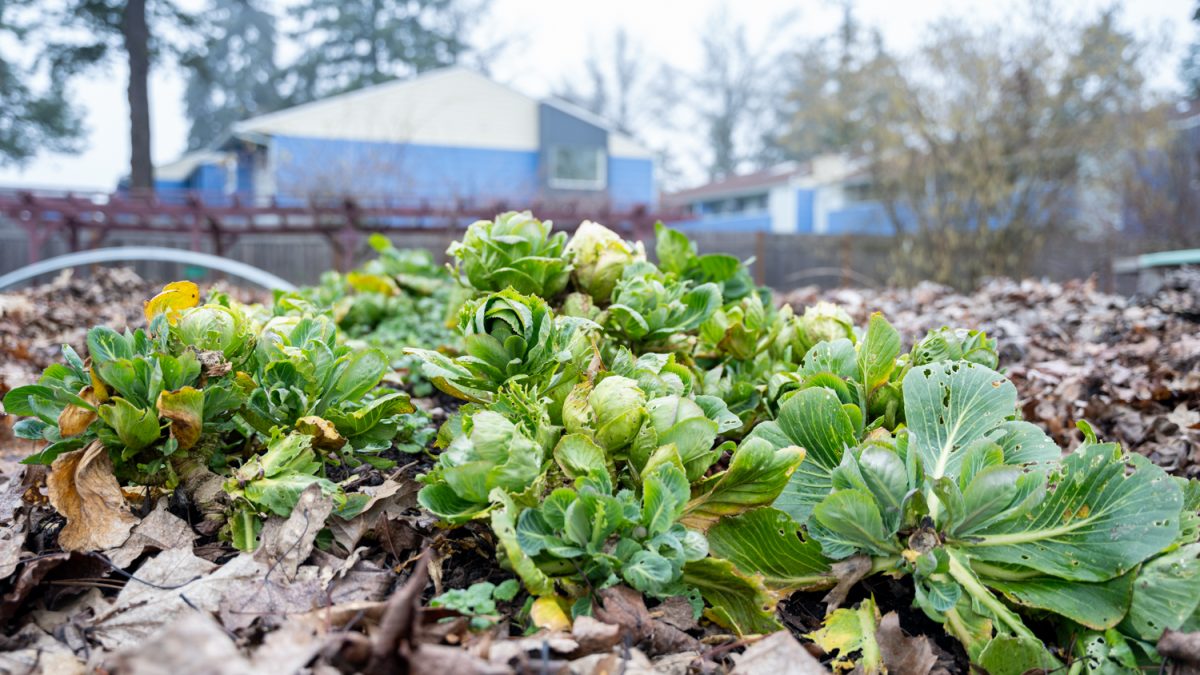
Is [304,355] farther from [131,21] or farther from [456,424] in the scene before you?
[131,21]

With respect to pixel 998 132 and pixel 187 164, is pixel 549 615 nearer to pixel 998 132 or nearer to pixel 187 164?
pixel 998 132

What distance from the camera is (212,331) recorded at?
135 centimetres

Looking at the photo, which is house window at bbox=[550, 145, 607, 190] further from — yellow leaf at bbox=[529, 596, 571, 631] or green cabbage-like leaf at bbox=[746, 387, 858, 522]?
yellow leaf at bbox=[529, 596, 571, 631]

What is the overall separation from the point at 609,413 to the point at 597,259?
72 centimetres

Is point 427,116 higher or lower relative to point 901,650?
higher

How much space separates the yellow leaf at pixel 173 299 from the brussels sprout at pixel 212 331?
0.09 meters

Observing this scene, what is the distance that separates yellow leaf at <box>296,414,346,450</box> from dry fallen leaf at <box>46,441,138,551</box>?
29 centimetres

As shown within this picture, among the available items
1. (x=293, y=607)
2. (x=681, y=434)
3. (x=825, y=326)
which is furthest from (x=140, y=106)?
(x=681, y=434)

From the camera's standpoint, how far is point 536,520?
109cm

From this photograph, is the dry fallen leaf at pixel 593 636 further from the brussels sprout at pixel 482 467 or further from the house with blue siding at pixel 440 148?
the house with blue siding at pixel 440 148

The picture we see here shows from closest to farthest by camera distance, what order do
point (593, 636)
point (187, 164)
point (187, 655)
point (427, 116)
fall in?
point (187, 655) → point (593, 636) → point (427, 116) → point (187, 164)

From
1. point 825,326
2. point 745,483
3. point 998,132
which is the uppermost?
point 998,132

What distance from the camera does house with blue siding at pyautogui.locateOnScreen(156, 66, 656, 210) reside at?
22516 mm

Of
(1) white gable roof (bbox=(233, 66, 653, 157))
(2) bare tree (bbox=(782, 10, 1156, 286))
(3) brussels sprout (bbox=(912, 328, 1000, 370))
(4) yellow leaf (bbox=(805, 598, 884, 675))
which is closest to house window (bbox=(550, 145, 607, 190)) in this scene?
(1) white gable roof (bbox=(233, 66, 653, 157))
